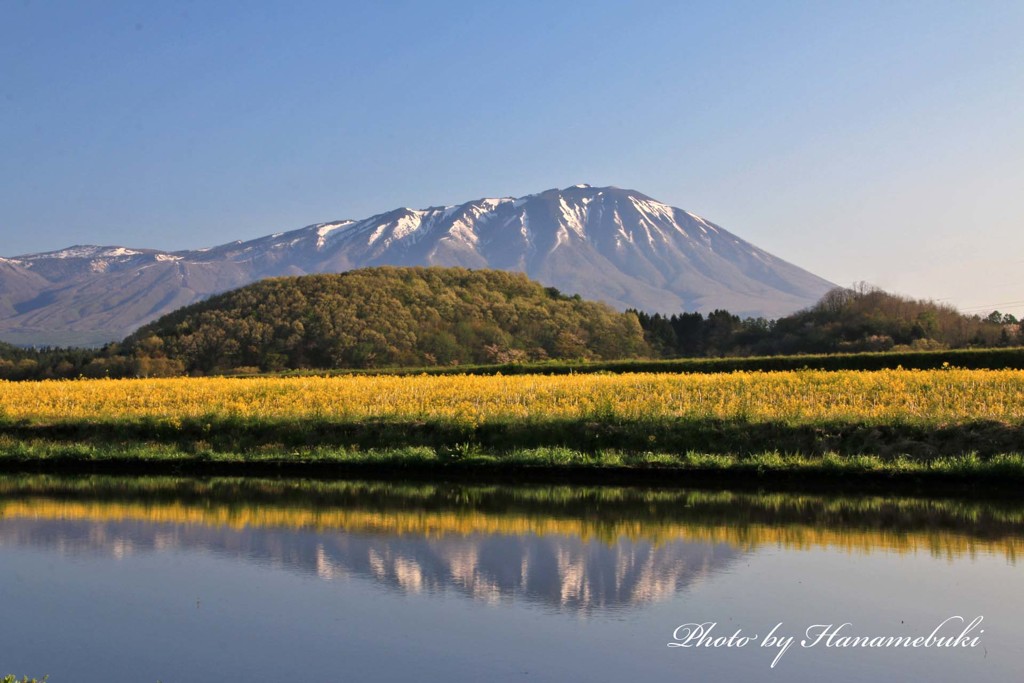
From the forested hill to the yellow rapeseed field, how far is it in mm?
40753

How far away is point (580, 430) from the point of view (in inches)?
810

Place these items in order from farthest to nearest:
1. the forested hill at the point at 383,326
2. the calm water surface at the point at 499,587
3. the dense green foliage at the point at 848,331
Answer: the forested hill at the point at 383,326 < the dense green foliage at the point at 848,331 < the calm water surface at the point at 499,587

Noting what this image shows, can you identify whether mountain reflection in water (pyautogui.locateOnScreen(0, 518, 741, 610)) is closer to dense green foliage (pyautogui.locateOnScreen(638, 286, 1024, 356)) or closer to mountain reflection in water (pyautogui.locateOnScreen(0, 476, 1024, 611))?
mountain reflection in water (pyautogui.locateOnScreen(0, 476, 1024, 611))

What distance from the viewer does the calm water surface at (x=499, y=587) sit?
7691 millimetres

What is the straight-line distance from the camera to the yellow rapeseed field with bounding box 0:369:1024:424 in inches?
828

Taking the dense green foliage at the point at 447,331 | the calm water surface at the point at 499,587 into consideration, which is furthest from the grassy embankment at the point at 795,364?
the calm water surface at the point at 499,587

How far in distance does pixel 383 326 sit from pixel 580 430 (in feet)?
200

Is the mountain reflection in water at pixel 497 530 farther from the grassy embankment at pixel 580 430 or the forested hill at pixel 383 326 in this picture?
the forested hill at pixel 383 326

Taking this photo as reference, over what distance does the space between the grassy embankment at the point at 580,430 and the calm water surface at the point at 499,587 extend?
2.79 m

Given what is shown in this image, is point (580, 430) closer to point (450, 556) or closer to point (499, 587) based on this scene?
point (450, 556)

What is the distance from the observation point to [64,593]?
32.1 ft

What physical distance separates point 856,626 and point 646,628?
1793 mm

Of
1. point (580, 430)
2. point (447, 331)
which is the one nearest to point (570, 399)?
point (580, 430)

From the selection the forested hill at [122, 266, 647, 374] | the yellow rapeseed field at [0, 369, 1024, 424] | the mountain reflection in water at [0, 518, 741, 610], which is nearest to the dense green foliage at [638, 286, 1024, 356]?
the forested hill at [122, 266, 647, 374]
